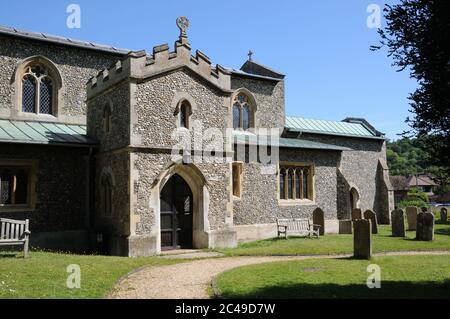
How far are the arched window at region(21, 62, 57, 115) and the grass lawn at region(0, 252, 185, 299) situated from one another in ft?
24.3

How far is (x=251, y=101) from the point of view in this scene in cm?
2330

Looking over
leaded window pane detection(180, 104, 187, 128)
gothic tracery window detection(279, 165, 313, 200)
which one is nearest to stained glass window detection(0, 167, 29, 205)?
leaded window pane detection(180, 104, 187, 128)

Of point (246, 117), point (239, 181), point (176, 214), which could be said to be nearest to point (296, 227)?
point (239, 181)

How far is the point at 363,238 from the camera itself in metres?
12.5

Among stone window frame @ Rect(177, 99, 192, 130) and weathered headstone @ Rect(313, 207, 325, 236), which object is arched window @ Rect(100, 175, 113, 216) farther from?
weathered headstone @ Rect(313, 207, 325, 236)

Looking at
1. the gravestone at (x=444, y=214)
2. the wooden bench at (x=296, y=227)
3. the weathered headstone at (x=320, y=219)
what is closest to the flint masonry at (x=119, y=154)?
the wooden bench at (x=296, y=227)

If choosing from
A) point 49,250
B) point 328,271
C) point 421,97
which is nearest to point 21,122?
point 49,250

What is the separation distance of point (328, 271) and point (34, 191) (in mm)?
10684

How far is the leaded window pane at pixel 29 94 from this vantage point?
58.1ft

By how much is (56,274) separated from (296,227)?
12.5 meters

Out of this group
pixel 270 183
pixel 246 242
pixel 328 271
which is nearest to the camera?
pixel 328 271

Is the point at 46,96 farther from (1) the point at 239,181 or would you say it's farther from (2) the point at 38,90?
(1) the point at 239,181

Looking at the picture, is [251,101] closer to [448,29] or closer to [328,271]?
[328,271]

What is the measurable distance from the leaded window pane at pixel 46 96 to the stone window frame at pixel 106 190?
4974mm
